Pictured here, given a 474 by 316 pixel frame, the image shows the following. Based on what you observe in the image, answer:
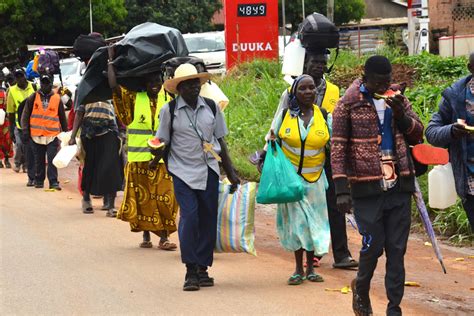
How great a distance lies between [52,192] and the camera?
1717cm

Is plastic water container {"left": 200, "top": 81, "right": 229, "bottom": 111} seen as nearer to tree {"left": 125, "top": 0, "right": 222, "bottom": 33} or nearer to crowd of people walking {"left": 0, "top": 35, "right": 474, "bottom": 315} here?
crowd of people walking {"left": 0, "top": 35, "right": 474, "bottom": 315}

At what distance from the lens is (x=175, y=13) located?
4475 cm

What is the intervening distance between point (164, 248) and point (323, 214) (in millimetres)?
2508

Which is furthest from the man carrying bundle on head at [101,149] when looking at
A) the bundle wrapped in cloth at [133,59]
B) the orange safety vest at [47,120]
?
the orange safety vest at [47,120]

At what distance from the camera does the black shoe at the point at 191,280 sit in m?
9.02

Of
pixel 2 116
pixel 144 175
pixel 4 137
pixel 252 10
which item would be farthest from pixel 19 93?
pixel 144 175

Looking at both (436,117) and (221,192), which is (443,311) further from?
(221,192)

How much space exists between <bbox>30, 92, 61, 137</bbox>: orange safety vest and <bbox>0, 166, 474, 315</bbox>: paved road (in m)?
→ 4.16

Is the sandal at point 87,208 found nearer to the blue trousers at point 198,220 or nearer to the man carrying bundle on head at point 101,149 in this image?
the man carrying bundle on head at point 101,149

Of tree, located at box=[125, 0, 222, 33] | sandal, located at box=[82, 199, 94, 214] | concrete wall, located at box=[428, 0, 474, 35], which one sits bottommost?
sandal, located at box=[82, 199, 94, 214]

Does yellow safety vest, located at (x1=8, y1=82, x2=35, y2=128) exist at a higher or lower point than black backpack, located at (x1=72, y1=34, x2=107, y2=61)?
lower

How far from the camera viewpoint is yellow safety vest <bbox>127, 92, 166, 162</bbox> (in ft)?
35.9

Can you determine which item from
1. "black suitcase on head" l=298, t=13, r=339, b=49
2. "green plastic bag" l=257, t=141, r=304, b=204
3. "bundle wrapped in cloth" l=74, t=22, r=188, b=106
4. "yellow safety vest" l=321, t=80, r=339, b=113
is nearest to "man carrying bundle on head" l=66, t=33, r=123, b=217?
"bundle wrapped in cloth" l=74, t=22, r=188, b=106

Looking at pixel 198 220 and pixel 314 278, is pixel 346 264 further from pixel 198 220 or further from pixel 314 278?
pixel 198 220
